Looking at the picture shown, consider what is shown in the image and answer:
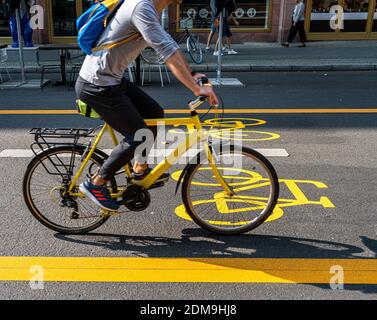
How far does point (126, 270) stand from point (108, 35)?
62.9 inches

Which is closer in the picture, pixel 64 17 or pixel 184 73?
pixel 184 73

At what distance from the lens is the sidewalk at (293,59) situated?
12.3 meters

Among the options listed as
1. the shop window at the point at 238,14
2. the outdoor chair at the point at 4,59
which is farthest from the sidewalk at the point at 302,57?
the outdoor chair at the point at 4,59

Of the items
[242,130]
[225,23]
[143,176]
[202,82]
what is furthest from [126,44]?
[225,23]

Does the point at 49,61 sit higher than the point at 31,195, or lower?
higher

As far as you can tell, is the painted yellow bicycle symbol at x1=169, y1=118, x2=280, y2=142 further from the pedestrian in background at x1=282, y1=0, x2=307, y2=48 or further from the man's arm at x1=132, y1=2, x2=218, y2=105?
the pedestrian in background at x1=282, y1=0, x2=307, y2=48

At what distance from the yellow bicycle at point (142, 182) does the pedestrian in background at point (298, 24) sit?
12718 mm

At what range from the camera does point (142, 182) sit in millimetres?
3441

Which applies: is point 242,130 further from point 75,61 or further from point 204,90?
point 75,61

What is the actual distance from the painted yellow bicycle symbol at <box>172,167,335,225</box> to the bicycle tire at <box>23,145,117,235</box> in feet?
2.41

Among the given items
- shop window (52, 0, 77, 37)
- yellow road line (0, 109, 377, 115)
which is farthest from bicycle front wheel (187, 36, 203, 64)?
shop window (52, 0, 77, 37)

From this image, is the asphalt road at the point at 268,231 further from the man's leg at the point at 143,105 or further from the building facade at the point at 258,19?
the building facade at the point at 258,19

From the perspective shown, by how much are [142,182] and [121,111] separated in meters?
0.60
